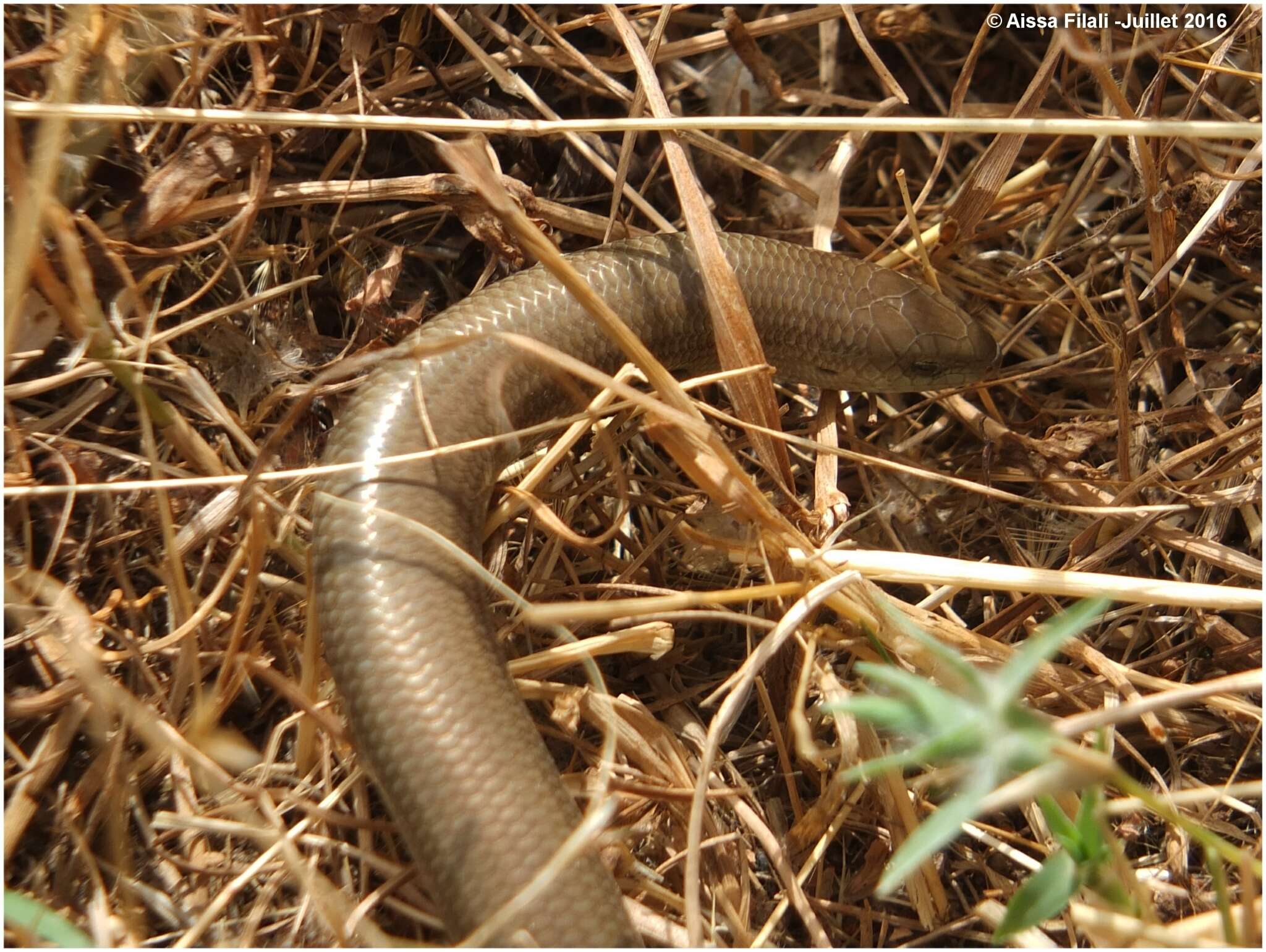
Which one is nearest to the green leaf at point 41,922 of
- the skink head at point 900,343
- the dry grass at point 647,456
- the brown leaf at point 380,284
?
the dry grass at point 647,456

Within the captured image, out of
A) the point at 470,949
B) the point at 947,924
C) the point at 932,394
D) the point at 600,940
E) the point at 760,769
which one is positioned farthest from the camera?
the point at 932,394

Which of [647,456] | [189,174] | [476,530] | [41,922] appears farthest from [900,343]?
[41,922]

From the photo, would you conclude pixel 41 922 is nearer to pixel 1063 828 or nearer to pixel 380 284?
pixel 380 284

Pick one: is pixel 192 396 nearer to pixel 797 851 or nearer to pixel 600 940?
pixel 600 940

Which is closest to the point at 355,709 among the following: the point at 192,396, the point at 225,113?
the point at 192,396

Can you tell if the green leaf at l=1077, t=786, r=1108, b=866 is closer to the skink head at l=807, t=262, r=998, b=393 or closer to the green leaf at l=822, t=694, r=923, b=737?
the green leaf at l=822, t=694, r=923, b=737

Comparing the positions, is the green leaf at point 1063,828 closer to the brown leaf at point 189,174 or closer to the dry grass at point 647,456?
the dry grass at point 647,456

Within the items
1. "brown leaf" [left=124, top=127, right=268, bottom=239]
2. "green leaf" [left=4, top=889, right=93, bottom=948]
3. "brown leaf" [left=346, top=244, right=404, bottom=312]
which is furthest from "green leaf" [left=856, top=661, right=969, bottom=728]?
"brown leaf" [left=124, top=127, right=268, bottom=239]
